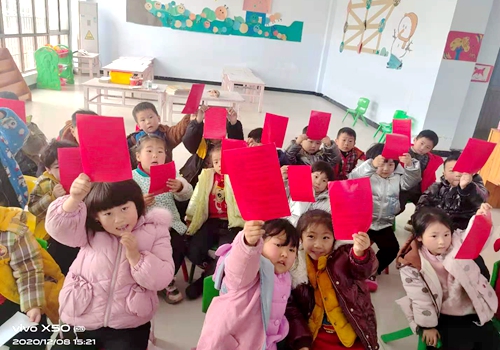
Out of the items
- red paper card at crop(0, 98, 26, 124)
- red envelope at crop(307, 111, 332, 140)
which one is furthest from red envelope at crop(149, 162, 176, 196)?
red envelope at crop(307, 111, 332, 140)

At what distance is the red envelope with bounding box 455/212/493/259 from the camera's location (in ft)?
4.53

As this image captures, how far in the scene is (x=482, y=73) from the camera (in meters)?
5.13

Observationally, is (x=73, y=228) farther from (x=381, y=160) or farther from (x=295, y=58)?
(x=295, y=58)

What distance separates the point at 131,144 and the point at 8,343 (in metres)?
→ 1.38

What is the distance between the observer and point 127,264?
4.02 feet

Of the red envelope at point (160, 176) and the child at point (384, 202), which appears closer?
the red envelope at point (160, 176)

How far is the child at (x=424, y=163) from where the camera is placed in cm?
267

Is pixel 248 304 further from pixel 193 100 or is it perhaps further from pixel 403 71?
pixel 403 71

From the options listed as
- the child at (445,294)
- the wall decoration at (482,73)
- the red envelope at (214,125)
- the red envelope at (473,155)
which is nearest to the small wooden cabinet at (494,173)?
the red envelope at (473,155)

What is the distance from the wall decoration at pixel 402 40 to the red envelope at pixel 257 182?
5.41 metres

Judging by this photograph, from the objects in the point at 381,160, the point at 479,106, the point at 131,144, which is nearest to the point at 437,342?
the point at 381,160

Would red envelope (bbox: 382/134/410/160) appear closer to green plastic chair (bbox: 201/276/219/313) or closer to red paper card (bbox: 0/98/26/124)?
green plastic chair (bbox: 201/276/219/313)

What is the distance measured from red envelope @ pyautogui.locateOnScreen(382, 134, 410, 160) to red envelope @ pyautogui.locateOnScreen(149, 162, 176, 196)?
1.25 m

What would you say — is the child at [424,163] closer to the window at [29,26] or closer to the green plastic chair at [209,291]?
the green plastic chair at [209,291]
